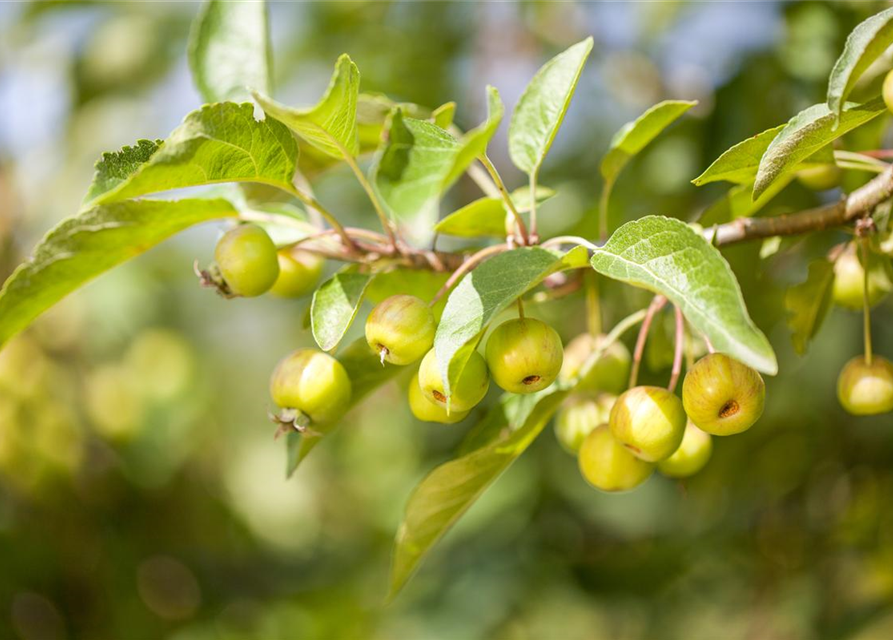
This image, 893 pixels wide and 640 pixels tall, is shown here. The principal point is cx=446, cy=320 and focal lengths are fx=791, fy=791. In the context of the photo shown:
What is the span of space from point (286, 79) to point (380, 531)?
1.94 m

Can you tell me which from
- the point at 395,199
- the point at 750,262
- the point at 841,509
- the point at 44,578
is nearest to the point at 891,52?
the point at 750,262

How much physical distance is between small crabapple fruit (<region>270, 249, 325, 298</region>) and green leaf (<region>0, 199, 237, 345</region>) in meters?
→ 0.28

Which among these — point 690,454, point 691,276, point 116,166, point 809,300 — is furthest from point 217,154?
point 809,300

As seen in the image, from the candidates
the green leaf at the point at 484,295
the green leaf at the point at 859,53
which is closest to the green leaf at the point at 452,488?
the green leaf at the point at 484,295

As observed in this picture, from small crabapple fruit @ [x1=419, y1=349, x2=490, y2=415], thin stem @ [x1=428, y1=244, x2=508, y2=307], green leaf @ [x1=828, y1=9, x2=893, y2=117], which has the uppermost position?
green leaf @ [x1=828, y1=9, x2=893, y2=117]

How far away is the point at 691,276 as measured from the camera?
0.83 m

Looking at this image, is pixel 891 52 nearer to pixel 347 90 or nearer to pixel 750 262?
pixel 750 262

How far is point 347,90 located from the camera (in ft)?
3.26

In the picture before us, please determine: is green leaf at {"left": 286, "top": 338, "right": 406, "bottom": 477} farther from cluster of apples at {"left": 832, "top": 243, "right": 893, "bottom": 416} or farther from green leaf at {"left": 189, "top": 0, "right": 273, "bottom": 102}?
cluster of apples at {"left": 832, "top": 243, "right": 893, "bottom": 416}

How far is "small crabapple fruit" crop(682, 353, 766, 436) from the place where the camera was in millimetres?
1017

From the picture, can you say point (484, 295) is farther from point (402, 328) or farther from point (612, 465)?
point (612, 465)

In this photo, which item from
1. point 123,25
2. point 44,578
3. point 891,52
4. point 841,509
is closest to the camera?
point 891,52

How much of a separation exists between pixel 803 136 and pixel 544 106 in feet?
1.29

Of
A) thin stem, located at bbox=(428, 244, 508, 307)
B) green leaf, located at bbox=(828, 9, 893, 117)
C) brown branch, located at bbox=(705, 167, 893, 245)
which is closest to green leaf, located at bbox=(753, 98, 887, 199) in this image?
green leaf, located at bbox=(828, 9, 893, 117)
